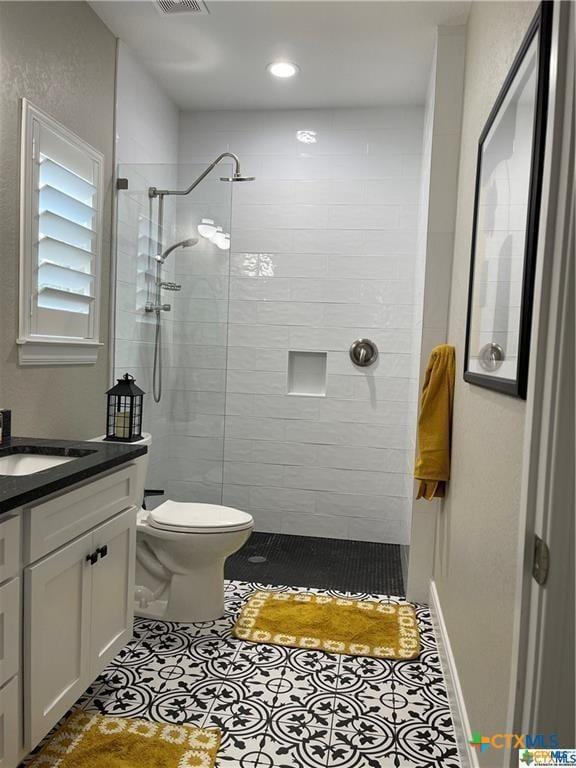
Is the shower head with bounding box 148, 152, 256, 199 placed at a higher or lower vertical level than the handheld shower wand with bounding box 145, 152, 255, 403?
higher

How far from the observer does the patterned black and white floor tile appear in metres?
1.88

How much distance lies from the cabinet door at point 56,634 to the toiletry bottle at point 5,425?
52 centimetres

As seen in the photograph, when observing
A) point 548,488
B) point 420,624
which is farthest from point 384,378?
point 548,488

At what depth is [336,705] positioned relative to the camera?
212 centimetres

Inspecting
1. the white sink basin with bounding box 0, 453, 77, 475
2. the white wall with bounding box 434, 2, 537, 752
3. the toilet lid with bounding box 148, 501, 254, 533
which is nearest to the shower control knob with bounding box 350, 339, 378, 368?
the white wall with bounding box 434, 2, 537, 752

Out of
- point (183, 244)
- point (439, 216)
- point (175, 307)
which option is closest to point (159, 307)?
point (175, 307)

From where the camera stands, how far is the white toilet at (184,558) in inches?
102

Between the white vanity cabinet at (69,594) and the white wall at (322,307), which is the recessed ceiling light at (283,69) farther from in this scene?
the white vanity cabinet at (69,594)

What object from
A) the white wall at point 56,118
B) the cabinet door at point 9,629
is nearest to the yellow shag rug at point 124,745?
the cabinet door at point 9,629

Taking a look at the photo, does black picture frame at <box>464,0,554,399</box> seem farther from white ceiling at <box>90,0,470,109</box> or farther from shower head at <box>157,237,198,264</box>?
shower head at <box>157,237,198,264</box>

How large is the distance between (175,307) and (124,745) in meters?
1.93

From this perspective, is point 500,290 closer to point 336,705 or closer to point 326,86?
point 336,705

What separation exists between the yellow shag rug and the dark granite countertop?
2.63 ft

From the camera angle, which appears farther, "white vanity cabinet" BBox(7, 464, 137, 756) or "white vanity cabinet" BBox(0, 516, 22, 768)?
"white vanity cabinet" BBox(7, 464, 137, 756)
